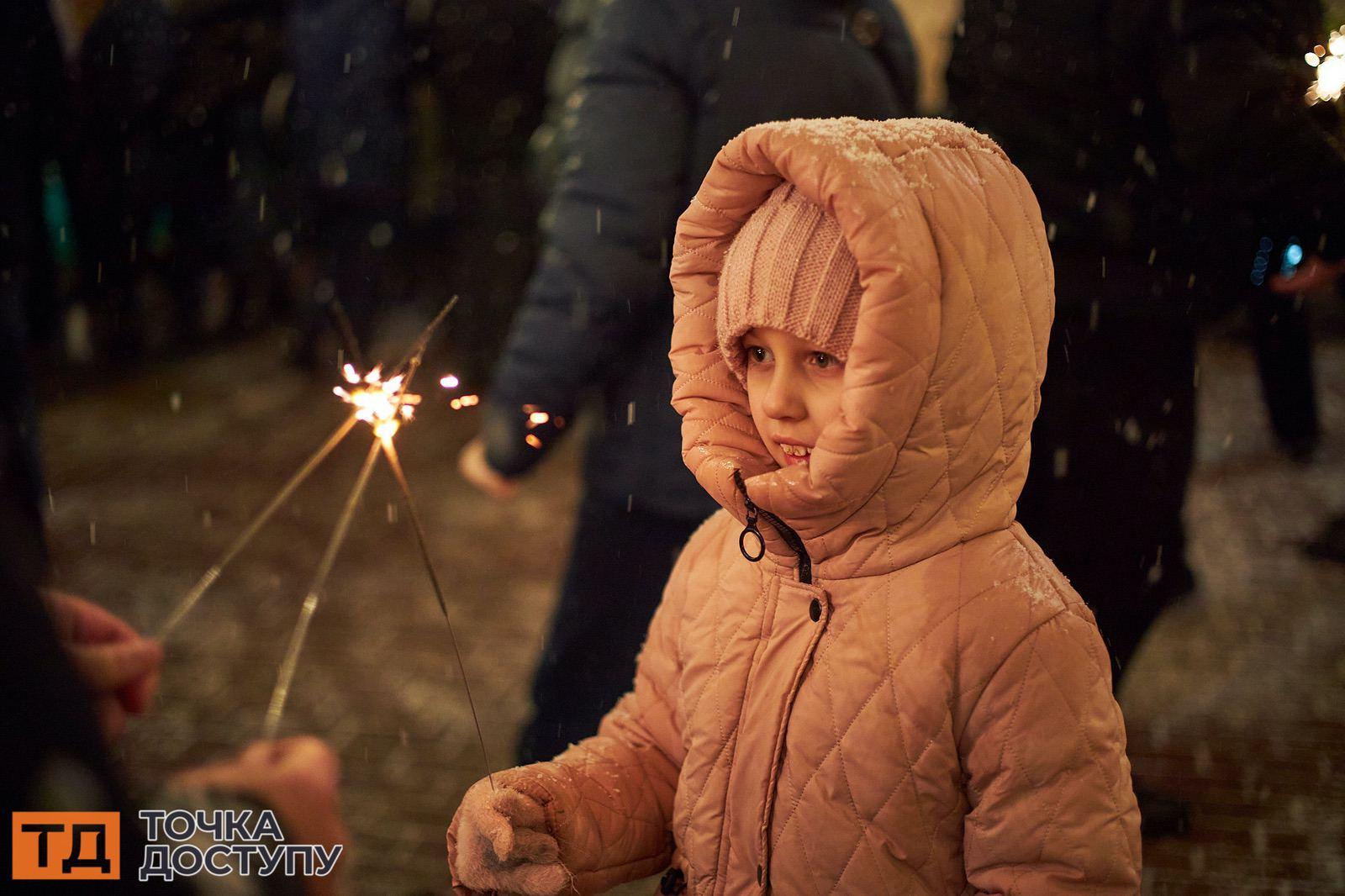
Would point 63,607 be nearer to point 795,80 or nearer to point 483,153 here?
point 795,80

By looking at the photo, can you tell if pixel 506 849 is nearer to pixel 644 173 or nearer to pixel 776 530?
pixel 776 530

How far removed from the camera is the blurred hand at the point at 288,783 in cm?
138

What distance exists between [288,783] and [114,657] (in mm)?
276

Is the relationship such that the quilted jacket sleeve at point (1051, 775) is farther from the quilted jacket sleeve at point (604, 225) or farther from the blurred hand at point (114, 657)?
the quilted jacket sleeve at point (604, 225)

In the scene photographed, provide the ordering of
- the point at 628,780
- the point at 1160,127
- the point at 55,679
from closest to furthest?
1. the point at 55,679
2. the point at 628,780
3. the point at 1160,127

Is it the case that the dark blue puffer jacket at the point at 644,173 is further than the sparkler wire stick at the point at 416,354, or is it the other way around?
the dark blue puffer jacket at the point at 644,173

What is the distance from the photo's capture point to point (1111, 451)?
2.33m

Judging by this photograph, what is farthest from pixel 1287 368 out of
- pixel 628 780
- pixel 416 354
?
pixel 416 354

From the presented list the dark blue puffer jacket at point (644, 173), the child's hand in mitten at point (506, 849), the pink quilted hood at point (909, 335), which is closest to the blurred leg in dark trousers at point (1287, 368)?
the dark blue puffer jacket at point (644, 173)

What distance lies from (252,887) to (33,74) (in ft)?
7.50

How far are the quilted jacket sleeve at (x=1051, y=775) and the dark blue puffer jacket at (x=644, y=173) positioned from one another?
3.52 feet

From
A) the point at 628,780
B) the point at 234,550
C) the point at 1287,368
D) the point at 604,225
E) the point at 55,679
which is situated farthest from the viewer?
the point at 1287,368

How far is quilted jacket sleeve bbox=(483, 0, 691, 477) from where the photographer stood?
2.18 metres

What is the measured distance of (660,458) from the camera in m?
2.40
